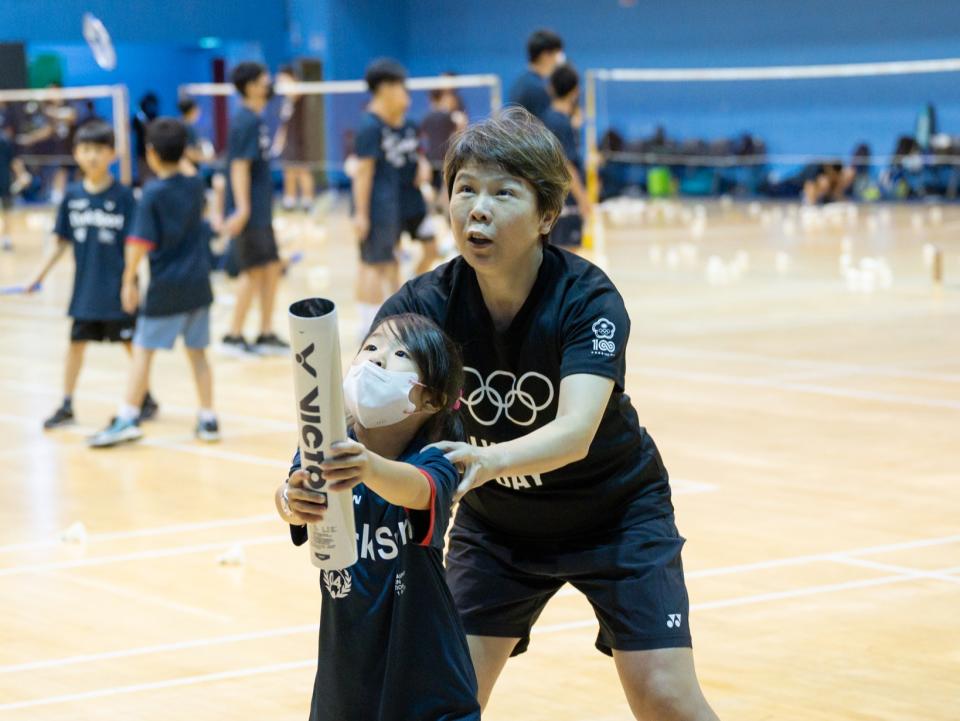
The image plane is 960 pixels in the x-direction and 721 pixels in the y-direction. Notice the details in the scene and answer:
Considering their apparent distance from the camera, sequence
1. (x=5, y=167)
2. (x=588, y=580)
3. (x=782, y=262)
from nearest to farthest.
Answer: (x=588, y=580), (x=782, y=262), (x=5, y=167)

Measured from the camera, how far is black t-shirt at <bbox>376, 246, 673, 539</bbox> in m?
3.33

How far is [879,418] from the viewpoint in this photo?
888 cm

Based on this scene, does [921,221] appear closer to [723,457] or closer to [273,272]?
[273,272]

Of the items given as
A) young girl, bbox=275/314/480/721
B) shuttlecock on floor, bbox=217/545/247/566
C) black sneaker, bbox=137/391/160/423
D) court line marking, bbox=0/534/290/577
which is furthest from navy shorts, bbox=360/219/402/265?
young girl, bbox=275/314/480/721

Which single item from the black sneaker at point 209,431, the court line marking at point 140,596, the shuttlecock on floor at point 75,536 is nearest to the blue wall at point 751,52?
the black sneaker at point 209,431

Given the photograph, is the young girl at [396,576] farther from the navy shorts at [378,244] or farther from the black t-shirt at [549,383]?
the navy shorts at [378,244]

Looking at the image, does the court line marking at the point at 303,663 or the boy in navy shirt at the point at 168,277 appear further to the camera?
the boy in navy shirt at the point at 168,277

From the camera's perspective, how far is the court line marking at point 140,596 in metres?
5.62

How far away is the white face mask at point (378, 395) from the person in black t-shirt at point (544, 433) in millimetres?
314

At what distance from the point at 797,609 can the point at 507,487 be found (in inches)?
89.9

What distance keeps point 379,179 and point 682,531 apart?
528 centimetres

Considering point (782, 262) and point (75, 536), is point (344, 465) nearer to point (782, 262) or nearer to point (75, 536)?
point (75, 536)

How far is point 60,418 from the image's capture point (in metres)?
9.13

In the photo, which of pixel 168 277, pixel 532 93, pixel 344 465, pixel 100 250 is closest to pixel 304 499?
pixel 344 465
